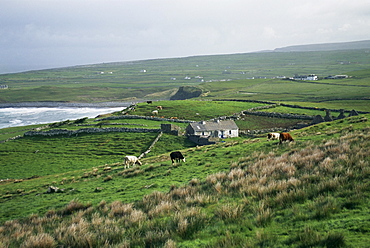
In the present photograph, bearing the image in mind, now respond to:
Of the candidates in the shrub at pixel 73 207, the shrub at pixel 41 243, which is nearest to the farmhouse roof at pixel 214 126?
the shrub at pixel 73 207

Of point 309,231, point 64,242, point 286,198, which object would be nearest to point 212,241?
point 309,231

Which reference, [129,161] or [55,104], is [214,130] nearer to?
[129,161]

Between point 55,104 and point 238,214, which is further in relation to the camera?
point 55,104

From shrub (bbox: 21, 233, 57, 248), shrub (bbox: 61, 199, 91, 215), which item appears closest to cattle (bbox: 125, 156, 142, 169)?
shrub (bbox: 61, 199, 91, 215)

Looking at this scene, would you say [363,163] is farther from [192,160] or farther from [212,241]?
[192,160]

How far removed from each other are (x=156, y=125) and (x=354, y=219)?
61971 millimetres

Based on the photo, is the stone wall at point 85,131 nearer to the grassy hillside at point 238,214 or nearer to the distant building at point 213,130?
the distant building at point 213,130

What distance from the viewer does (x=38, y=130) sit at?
73.2 metres

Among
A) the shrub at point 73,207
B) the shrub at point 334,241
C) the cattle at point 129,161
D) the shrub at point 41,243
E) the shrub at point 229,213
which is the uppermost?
the shrub at point 334,241

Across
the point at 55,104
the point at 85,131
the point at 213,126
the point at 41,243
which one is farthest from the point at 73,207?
the point at 55,104

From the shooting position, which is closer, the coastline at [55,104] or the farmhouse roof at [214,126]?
the farmhouse roof at [214,126]

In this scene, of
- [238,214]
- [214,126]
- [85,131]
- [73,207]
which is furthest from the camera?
[85,131]

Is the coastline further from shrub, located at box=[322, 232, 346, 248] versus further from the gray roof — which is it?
shrub, located at box=[322, 232, 346, 248]

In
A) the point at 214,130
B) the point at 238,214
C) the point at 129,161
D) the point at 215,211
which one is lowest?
the point at 214,130
